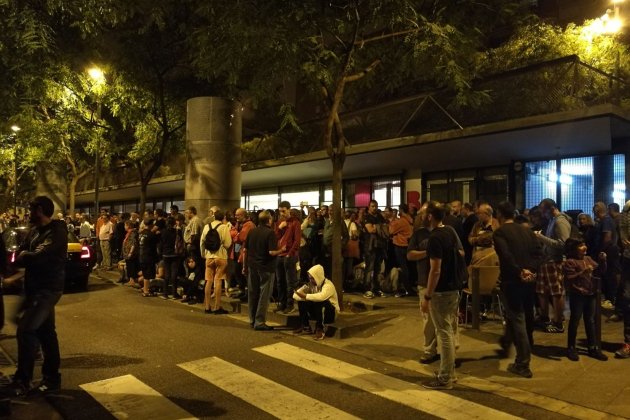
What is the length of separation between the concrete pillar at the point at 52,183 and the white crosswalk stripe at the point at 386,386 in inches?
805

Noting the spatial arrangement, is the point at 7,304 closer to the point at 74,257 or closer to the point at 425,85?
the point at 74,257

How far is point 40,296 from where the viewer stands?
535 cm

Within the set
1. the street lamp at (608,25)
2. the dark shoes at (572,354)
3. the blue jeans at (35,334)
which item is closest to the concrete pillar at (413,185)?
the street lamp at (608,25)

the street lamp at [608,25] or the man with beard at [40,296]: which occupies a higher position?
the street lamp at [608,25]

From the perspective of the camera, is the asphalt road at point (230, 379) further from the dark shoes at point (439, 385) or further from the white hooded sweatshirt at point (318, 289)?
the white hooded sweatshirt at point (318, 289)

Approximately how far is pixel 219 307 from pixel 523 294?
600cm

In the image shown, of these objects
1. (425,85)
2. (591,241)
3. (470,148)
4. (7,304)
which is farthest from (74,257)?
(425,85)

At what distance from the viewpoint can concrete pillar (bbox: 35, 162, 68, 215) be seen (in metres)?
24.1

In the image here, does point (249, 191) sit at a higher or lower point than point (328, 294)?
higher

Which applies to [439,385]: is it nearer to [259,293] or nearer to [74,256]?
[259,293]

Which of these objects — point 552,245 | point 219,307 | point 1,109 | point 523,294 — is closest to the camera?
point 523,294

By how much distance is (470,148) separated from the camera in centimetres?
1342

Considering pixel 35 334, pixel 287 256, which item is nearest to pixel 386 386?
pixel 35 334

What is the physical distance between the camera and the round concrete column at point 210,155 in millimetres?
14570
